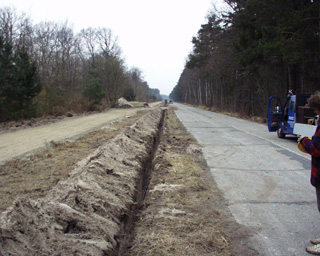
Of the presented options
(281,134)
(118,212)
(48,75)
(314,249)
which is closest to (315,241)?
(314,249)

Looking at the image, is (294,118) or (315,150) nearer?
(315,150)

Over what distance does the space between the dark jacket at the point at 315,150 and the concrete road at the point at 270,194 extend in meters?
0.84

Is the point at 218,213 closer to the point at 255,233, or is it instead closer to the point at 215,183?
the point at 255,233

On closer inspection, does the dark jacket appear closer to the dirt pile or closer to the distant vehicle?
the dirt pile

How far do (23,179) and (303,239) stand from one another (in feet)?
17.1

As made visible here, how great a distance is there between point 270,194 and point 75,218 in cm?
351

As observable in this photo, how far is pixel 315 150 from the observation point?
3.18 metres

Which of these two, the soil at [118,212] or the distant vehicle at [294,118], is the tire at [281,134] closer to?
the distant vehicle at [294,118]

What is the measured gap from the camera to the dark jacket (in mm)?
3188

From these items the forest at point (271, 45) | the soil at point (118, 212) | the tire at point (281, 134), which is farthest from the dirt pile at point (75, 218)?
the forest at point (271, 45)

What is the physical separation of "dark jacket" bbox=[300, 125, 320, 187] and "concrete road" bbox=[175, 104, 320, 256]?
84cm

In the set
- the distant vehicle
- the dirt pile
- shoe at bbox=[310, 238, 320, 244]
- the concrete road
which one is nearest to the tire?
the distant vehicle

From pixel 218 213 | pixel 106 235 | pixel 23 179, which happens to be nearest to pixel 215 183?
pixel 218 213

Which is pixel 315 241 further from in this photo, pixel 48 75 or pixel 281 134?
pixel 48 75
